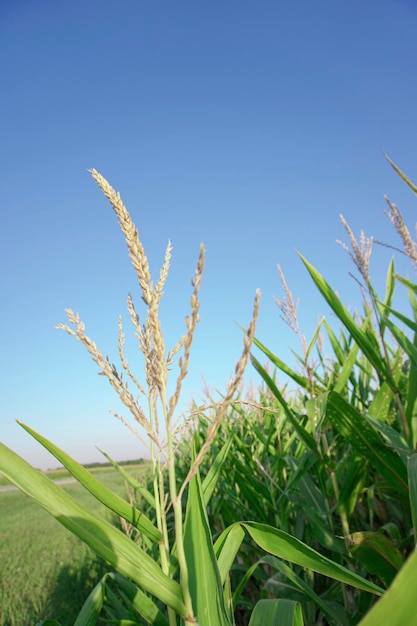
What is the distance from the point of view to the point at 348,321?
1.32m

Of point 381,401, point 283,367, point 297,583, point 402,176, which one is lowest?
point 297,583

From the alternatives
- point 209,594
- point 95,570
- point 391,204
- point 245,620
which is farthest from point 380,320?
point 95,570

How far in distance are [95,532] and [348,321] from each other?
1027 mm

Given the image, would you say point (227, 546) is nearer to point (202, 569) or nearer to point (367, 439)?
point (202, 569)

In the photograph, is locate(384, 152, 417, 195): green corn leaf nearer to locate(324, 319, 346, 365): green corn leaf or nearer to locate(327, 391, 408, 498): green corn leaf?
locate(327, 391, 408, 498): green corn leaf

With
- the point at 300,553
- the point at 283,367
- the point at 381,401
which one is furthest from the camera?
the point at 283,367

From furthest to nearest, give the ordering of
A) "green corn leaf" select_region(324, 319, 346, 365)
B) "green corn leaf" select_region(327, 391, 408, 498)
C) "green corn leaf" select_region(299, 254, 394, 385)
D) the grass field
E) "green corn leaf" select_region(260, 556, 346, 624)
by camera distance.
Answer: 1. the grass field
2. "green corn leaf" select_region(324, 319, 346, 365)
3. "green corn leaf" select_region(299, 254, 394, 385)
4. "green corn leaf" select_region(327, 391, 408, 498)
5. "green corn leaf" select_region(260, 556, 346, 624)

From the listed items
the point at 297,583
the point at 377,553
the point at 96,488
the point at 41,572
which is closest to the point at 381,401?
the point at 377,553

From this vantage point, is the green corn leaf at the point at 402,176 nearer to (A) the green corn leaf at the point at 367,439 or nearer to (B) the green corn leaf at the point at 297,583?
(A) the green corn leaf at the point at 367,439

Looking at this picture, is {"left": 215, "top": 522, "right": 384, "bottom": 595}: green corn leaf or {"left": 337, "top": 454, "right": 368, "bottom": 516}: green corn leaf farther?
{"left": 337, "top": 454, "right": 368, "bottom": 516}: green corn leaf

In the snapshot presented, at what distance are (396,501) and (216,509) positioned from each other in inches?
49.8

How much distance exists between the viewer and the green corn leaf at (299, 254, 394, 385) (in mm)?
1323

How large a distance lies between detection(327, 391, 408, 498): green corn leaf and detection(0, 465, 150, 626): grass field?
7.24 ft

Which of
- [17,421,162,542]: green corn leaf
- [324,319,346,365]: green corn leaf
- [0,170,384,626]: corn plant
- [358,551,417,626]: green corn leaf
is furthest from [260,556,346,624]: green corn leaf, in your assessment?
[324,319,346,365]: green corn leaf
